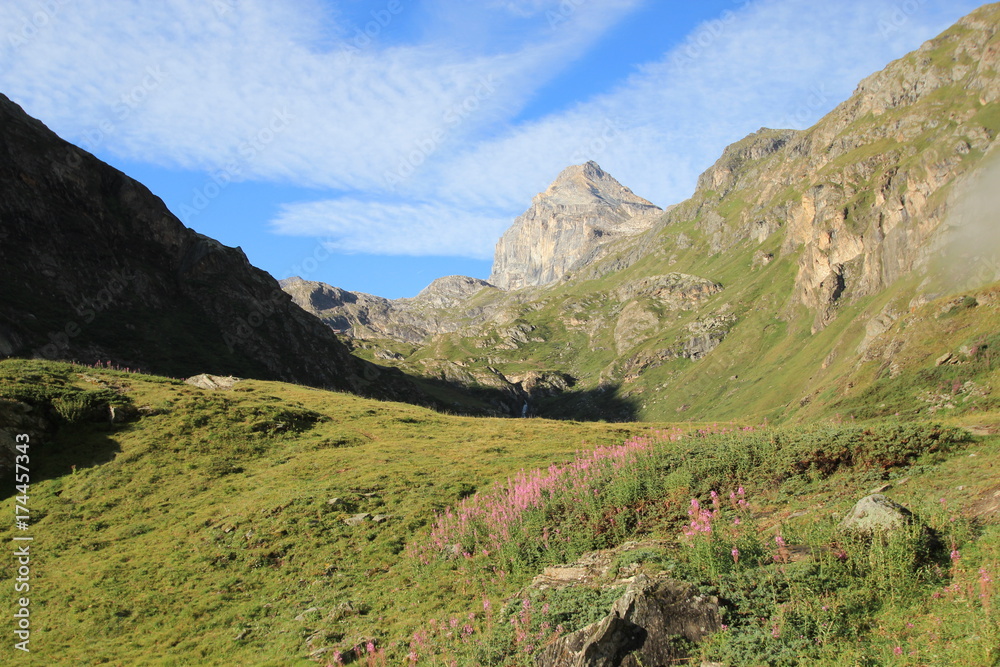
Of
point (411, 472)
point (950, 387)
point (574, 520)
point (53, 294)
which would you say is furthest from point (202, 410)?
point (950, 387)

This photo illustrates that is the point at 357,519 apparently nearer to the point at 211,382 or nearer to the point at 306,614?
the point at 306,614

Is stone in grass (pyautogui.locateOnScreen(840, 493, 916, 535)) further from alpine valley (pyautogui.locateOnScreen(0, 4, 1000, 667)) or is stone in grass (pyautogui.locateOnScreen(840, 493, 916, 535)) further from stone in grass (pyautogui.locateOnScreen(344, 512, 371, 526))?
stone in grass (pyautogui.locateOnScreen(344, 512, 371, 526))

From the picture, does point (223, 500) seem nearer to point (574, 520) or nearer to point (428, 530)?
point (428, 530)

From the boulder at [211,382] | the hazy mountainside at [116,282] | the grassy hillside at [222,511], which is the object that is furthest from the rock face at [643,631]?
the hazy mountainside at [116,282]

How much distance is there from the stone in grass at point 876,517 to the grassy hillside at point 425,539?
533 millimetres

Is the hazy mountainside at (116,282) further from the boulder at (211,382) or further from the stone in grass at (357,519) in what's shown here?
the stone in grass at (357,519)

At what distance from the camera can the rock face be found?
10281 mm

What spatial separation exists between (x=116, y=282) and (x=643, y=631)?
12506cm

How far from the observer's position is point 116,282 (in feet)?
352

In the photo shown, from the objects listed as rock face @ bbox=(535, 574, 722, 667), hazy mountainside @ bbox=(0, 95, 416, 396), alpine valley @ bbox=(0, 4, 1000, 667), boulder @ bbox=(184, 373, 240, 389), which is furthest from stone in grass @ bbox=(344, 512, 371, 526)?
hazy mountainside @ bbox=(0, 95, 416, 396)

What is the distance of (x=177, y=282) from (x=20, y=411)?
4047 inches

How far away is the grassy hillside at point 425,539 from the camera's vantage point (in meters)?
10.7

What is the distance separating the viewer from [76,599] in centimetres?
1988

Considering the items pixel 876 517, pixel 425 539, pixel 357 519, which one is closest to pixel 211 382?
pixel 357 519
